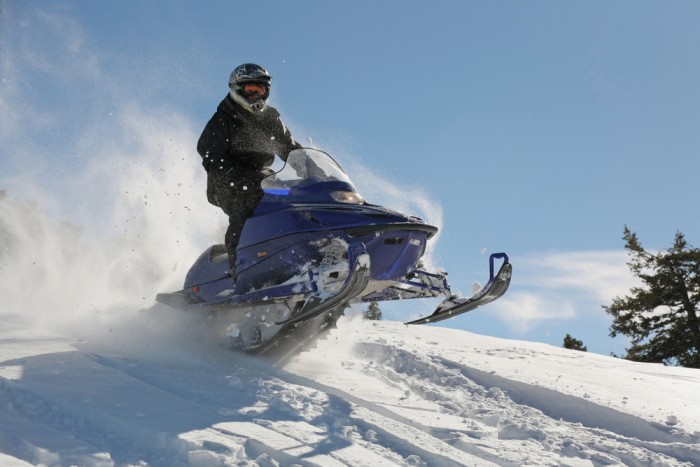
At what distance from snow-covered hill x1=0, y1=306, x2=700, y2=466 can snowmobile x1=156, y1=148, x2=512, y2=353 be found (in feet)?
1.50

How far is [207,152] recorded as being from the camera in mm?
6062

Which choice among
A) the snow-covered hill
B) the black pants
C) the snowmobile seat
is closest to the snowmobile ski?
the snow-covered hill

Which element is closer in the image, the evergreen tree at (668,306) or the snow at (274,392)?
the snow at (274,392)

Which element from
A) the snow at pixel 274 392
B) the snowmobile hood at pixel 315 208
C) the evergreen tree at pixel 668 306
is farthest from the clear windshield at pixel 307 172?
A: the evergreen tree at pixel 668 306

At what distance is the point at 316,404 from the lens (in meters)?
4.11

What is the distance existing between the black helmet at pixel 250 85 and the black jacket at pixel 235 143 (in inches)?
4.3

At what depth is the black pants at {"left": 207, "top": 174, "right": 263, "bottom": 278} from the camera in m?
5.90

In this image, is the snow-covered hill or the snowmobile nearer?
the snow-covered hill

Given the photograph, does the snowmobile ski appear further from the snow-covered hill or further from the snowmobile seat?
the snowmobile seat

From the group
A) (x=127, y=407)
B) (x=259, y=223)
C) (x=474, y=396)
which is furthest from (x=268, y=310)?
(x=127, y=407)

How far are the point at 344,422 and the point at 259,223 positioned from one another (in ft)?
7.94

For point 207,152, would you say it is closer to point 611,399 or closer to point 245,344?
point 245,344

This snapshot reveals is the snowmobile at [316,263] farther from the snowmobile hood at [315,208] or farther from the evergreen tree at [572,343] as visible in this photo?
the evergreen tree at [572,343]

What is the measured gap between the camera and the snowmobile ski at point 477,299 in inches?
225
